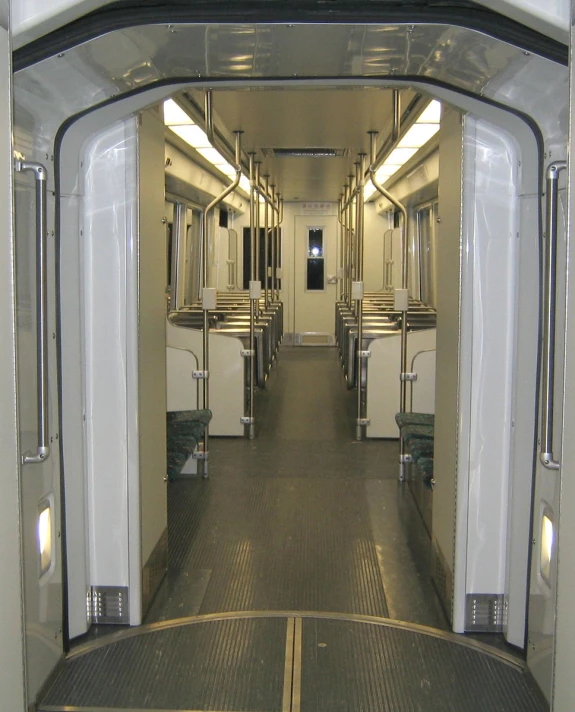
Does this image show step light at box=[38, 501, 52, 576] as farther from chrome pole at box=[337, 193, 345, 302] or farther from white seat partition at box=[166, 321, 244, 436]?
chrome pole at box=[337, 193, 345, 302]

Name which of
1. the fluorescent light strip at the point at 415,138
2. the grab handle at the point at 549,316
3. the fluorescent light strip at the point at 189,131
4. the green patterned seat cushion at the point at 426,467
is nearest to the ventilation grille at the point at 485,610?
the grab handle at the point at 549,316

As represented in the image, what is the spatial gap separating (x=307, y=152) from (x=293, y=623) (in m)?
6.11

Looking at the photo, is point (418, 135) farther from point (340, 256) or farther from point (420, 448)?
point (340, 256)

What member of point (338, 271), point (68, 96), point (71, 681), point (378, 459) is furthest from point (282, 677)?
point (338, 271)

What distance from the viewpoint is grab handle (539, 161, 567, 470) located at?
2.37 meters

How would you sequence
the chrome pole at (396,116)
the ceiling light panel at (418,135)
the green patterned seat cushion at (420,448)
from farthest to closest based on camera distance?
the ceiling light panel at (418,135)
the chrome pole at (396,116)
the green patterned seat cushion at (420,448)

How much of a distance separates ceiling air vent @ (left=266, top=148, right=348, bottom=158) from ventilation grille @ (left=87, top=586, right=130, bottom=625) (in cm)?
589

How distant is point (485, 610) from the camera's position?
3.11 metres

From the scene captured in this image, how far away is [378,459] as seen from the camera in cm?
606

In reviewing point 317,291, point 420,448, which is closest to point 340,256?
point 317,291

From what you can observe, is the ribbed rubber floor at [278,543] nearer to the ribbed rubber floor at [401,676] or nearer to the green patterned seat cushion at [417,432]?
the ribbed rubber floor at [401,676]

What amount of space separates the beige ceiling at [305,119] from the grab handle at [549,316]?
1.51 metres

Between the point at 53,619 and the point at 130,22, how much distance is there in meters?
1.99

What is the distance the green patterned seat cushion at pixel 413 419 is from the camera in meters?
5.28
